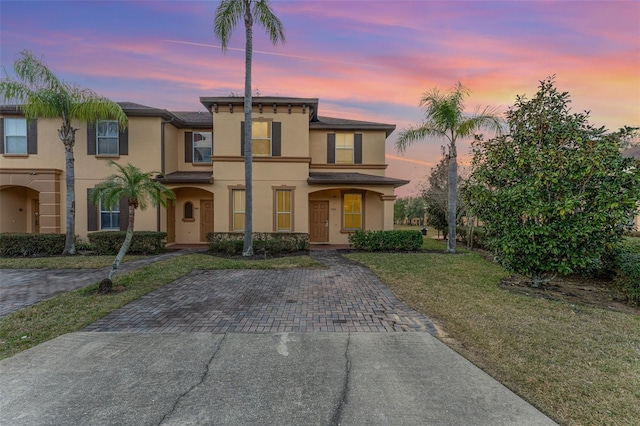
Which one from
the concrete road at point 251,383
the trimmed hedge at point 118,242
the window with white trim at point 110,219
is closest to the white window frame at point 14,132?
the window with white trim at point 110,219

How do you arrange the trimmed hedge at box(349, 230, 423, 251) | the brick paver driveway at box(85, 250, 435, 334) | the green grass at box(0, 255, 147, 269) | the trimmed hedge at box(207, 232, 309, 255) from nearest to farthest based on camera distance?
the brick paver driveway at box(85, 250, 435, 334), the green grass at box(0, 255, 147, 269), the trimmed hedge at box(207, 232, 309, 255), the trimmed hedge at box(349, 230, 423, 251)

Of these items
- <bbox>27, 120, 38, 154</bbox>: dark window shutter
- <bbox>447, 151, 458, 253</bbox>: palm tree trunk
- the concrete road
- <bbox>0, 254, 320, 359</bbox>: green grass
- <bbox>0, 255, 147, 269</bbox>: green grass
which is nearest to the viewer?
the concrete road

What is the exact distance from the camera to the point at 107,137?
44.1ft

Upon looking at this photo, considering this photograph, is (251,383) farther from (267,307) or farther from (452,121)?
(452,121)

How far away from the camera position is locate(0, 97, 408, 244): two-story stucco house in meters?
13.3

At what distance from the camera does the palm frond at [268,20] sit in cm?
1061

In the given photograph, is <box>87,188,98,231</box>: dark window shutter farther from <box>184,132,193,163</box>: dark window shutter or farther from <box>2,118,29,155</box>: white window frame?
<box>184,132,193,163</box>: dark window shutter

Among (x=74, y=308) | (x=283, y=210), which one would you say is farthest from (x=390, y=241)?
(x=74, y=308)

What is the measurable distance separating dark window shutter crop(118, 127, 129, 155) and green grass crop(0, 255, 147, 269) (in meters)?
5.17

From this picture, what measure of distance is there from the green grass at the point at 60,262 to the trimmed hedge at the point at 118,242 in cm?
69

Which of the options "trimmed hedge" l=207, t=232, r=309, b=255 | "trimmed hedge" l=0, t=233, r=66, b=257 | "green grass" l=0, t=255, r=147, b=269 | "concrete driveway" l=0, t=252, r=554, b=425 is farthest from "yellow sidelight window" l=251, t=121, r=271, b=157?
"concrete driveway" l=0, t=252, r=554, b=425

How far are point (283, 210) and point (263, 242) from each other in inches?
92.9

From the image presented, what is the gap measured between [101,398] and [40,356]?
5.49 ft

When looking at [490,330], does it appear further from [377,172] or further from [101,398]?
→ [377,172]
